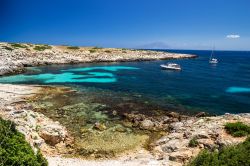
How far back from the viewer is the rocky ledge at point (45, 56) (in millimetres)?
81438

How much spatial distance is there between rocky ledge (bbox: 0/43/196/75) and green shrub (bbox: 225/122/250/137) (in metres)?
55.9

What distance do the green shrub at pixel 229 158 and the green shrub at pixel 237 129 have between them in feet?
29.6

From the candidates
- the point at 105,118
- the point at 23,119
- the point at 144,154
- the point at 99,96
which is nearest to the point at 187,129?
the point at 144,154

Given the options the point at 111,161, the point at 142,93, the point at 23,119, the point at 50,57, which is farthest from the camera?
the point at 50,57

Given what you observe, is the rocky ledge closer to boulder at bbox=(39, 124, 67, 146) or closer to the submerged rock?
the submerged rock

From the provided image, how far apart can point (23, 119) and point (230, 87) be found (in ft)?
159

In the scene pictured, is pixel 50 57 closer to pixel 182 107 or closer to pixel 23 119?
pixel 182 107

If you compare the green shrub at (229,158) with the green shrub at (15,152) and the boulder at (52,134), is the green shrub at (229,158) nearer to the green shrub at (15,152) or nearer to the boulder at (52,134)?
the green shrub at (15,152)

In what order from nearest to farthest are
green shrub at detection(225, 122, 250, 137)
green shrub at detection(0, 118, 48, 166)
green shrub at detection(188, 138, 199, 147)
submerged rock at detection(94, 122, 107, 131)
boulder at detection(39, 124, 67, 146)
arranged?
green shrub at detection(0, 118, 48, 166) < green shrub at detection(188, 138, 199, 147) < green shrub at detection(225, 122, 250, 137) < boulder at detection(39, 124, 67, 146) < submerged rock at detection(94, 122, 107, 131)

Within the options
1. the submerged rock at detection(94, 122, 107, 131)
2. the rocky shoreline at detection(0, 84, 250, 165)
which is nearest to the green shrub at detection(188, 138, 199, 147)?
the rocky shoreline at detection(0, 84, 250, 165)

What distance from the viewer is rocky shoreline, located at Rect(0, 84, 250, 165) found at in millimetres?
23172

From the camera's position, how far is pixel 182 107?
41.6 meters

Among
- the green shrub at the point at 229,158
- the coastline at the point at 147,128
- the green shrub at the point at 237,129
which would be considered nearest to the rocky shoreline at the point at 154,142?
the coastline at the point at 147,128

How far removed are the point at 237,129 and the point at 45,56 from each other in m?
85.7
